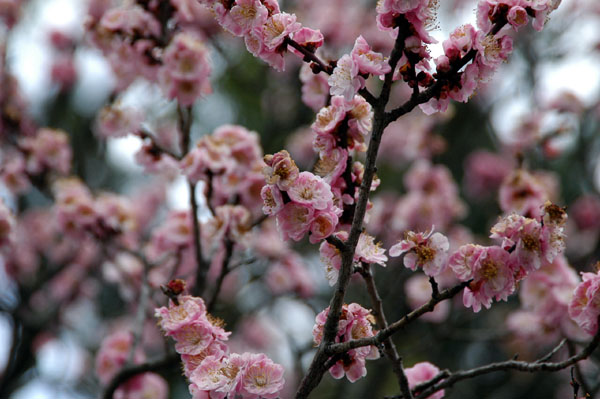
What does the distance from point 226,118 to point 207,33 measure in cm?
181

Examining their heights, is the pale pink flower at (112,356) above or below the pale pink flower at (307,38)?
below

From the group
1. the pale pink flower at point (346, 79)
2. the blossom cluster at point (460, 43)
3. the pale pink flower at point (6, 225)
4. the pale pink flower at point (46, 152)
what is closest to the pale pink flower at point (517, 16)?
the blossom cluster at point (460, 43)

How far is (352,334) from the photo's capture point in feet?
5.07

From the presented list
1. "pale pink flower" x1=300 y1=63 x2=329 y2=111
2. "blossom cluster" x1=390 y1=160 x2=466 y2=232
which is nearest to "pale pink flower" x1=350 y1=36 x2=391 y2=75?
"pale pink flower" x1=300 y1=63 x2=329 y2=111

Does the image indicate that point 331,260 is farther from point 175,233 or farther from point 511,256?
point 175,233

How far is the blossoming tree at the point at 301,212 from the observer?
1.49 metres

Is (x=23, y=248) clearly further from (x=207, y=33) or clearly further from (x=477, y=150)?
(x=477, y=150)

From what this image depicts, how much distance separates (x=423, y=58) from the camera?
1494 mm

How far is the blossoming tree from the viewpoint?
4.90 feet

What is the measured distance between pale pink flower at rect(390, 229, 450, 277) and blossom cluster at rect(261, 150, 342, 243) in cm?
21

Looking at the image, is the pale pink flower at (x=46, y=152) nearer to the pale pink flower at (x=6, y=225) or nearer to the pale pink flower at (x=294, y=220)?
the pale pink flower at (x=6, y=225)

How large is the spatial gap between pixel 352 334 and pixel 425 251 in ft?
0.94

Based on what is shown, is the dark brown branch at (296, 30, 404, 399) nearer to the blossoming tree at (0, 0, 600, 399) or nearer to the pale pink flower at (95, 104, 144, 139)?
the blossoming tree at (0, 0, 600, 399)

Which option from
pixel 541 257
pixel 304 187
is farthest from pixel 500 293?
pixel 304 187
